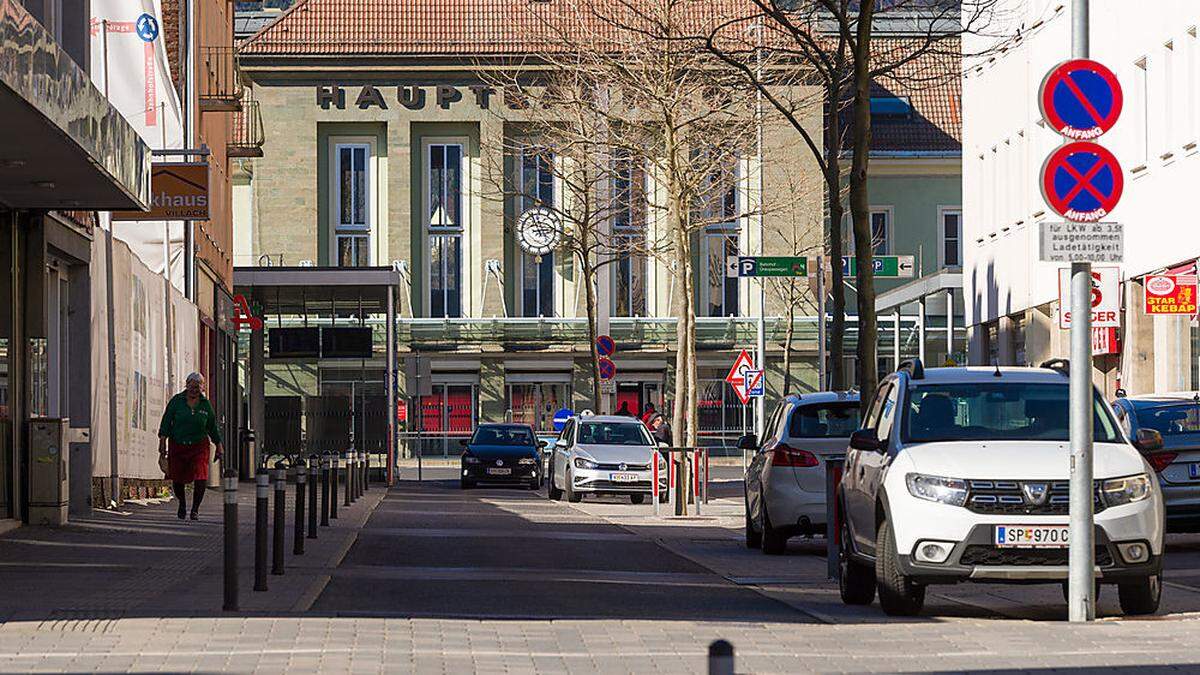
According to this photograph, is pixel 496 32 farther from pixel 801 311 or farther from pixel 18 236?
pixel 18 236

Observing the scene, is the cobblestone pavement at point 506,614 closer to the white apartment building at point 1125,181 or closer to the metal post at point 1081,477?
the metal post at point 1081,477

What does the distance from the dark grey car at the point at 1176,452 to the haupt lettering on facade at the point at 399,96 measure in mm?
51903

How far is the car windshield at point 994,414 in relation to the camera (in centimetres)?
1433

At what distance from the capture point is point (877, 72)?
973 inches

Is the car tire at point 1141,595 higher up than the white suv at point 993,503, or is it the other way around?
the white suv at point 993,503

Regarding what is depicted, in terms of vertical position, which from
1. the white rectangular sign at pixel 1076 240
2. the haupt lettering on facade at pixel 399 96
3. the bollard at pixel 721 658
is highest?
the haupt lettering on facade at pixel 399 96

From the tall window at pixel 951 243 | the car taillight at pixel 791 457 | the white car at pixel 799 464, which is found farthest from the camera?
the tall window at pixel 951 243

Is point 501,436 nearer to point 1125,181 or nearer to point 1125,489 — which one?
point 1125,181

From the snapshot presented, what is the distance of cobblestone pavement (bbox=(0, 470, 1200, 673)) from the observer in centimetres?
1076

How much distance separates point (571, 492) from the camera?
126 feet

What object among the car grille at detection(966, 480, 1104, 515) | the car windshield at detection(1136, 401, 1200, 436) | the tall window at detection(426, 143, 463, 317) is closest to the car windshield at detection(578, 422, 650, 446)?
the car windshield at detection(1136, 401, 1200, 436)

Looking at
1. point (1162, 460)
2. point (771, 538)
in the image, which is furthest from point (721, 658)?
point (1162, 460)

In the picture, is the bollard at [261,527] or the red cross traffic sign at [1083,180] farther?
the bollard at [261,527]

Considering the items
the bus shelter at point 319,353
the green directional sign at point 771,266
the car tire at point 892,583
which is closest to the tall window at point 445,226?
the bus shelter at point 319,353
